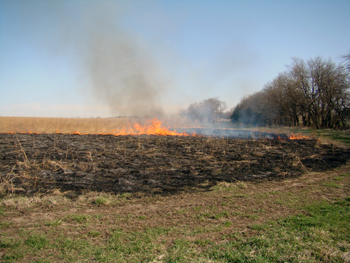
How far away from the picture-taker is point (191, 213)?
4.61 m

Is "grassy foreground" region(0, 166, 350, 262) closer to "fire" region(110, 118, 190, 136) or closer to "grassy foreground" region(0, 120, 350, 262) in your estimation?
"grassy foreground" region(0, 120, 350, 262)

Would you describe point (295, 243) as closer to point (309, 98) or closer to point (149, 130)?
point (149, 130)

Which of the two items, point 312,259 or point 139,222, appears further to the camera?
point 139,222

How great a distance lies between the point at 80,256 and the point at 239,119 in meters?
48.4

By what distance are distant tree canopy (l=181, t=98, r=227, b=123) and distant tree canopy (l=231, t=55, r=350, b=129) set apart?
10728mm

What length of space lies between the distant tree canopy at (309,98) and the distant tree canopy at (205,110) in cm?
1073


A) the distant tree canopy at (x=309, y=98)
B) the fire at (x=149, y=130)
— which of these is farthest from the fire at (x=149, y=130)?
the distant tree canopy at (x=309, y=98)

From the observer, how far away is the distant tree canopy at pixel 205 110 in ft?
143

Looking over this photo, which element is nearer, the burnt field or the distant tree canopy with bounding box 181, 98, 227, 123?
the burnt field

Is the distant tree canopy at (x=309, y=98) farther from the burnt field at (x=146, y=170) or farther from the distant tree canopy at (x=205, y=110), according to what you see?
the burnt field at (x=146, y=170)

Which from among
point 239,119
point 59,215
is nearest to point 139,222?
point 59,215

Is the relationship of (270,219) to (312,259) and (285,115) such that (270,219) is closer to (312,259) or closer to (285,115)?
(312,259)

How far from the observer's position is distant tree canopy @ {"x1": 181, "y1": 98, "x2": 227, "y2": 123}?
43.7 metres

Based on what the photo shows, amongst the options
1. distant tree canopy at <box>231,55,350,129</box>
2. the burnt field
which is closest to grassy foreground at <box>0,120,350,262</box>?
the burnt field
